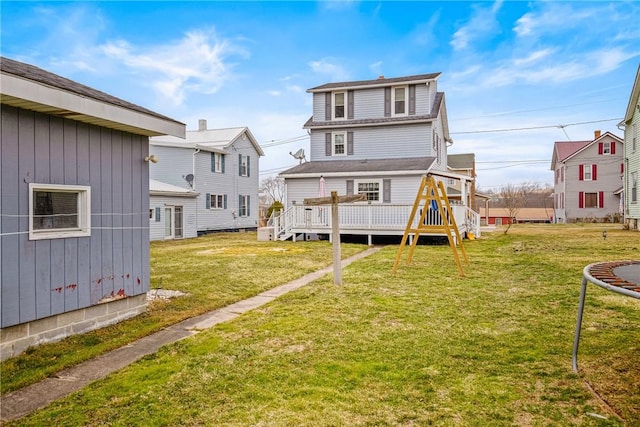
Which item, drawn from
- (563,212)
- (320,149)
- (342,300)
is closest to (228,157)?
(320,149)

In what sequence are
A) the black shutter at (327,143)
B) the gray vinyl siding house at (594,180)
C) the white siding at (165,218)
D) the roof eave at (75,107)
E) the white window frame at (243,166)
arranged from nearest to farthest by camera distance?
the roof eave at (75,107), the black shutter at (327,143), the white siding at (165,218), the white window frame at (243,166), the gray vinyl siding house at (594,180)

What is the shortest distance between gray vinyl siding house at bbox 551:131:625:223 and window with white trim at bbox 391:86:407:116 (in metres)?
22.3

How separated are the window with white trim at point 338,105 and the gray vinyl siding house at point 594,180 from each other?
78.6 feet

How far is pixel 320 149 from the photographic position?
2017 cm

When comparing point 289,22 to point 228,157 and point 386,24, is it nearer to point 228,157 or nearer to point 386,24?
point 386,24

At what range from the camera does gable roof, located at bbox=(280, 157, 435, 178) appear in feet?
56.1

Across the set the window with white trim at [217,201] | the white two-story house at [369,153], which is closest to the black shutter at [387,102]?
the white two-story house at [369,153]

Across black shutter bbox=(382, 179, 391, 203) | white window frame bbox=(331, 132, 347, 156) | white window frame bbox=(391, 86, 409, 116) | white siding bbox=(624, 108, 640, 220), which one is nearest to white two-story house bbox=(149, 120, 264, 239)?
white window frame bbox=(331, 132, 347, 156)

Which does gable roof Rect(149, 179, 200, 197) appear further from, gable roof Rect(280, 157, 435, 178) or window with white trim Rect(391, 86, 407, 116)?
window with white trim Rect(391, 86, 407, 116)

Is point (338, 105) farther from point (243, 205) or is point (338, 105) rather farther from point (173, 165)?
point (243, 205)

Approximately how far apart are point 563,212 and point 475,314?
3547 centimetres

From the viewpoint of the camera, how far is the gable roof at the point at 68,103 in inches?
161

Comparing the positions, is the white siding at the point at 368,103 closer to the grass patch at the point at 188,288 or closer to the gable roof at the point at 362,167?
the gable roof at the point at 362,167

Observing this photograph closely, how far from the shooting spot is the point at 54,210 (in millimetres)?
4785
